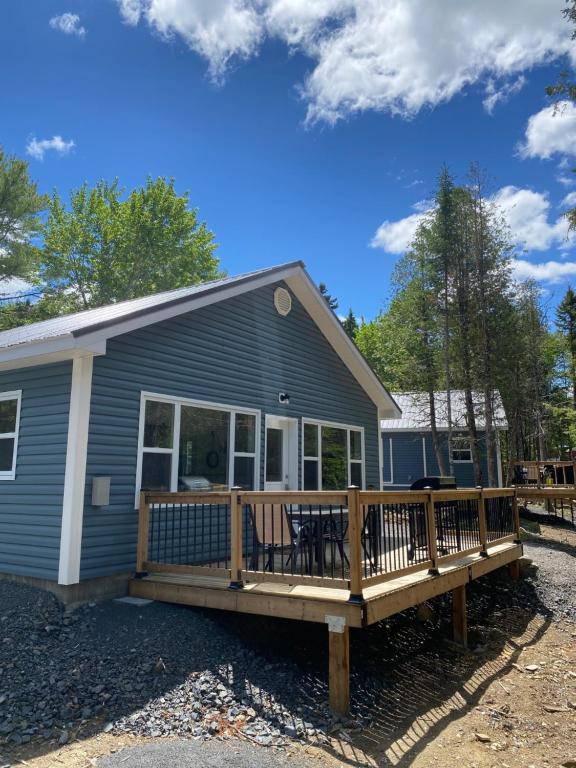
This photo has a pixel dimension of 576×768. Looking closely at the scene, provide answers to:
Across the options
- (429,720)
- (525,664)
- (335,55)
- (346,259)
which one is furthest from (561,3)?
(346,259)

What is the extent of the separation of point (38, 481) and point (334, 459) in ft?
19.8

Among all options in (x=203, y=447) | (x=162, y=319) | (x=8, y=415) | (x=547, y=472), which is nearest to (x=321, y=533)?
(x=203, y=447)

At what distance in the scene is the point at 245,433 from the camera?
28.7ft

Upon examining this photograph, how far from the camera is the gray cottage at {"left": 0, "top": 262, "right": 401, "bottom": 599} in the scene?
6.12m

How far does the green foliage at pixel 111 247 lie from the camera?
27938 mm

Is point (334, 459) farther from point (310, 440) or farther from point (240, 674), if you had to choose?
point (240, 674)

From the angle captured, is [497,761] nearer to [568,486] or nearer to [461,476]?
[568,486]

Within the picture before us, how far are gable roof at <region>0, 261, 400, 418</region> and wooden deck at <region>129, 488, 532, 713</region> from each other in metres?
2.03

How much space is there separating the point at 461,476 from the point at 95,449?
18592 millimetres

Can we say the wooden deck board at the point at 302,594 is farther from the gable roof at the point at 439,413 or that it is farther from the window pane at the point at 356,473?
the gable roof at the point at 439,413

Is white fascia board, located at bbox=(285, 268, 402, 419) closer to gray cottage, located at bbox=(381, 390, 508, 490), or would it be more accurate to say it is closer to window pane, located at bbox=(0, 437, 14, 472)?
window pane, located at bbox=(0, 437, 14, 472)

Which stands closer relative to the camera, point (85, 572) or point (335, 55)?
point (85, 572)

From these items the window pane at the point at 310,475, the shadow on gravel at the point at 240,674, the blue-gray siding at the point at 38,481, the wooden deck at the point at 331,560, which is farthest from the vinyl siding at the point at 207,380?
the shadow on gravel at the point at 240,674

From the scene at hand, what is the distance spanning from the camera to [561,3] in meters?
10.0
